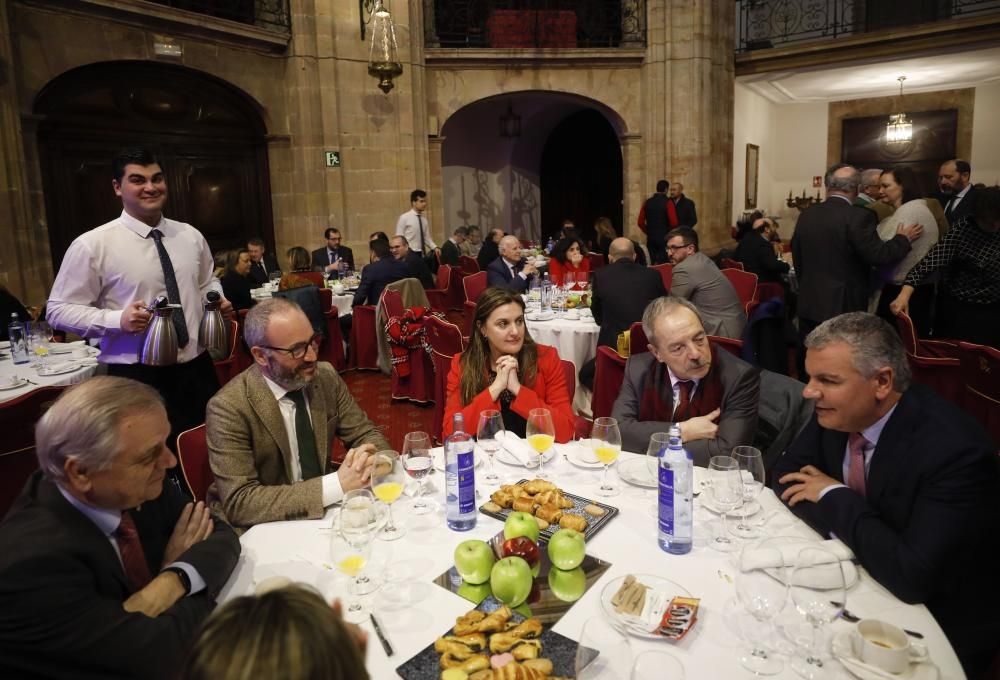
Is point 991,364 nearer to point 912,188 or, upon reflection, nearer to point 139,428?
point 139,428

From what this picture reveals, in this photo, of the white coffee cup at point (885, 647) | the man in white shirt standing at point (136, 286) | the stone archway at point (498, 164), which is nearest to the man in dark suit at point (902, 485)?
the white coffee cup at point (885, 647)

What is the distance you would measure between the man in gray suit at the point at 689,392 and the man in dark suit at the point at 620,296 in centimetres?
194

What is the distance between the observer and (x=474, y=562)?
1.62 metres

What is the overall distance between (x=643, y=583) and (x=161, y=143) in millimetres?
Answer: 9351

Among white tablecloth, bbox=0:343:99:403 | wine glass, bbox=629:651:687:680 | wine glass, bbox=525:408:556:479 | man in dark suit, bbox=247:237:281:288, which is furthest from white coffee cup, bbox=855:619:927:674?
man in dark suit, bbox=247:237:281:288

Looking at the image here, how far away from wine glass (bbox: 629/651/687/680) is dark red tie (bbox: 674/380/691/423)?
1760 millimetres

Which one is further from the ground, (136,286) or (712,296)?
(136,286)

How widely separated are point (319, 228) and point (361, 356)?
384 cm

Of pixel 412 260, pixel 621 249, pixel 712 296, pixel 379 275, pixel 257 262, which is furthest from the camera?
pixel 257 262

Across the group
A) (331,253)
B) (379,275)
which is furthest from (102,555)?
(331,253)

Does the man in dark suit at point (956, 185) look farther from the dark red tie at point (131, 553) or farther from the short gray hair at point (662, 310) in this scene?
the dark red tie at point (131, 553)

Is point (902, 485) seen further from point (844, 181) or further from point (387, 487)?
point (844, 181)

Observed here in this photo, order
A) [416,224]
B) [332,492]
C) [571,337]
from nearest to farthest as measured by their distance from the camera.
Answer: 1. [332,492]
2. [571,337]
3. [416,224]

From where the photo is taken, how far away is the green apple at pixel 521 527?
5.76 feet
